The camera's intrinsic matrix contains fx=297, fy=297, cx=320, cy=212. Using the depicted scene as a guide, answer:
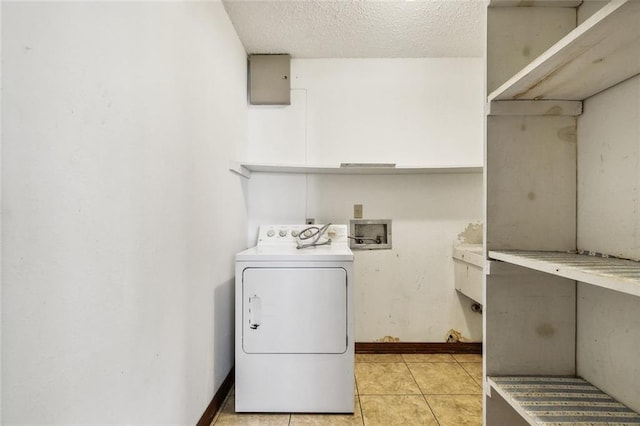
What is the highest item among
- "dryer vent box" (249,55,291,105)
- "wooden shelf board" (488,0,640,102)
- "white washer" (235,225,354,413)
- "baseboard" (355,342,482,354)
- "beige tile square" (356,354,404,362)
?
"dryer vent box" (249,55,291,105)

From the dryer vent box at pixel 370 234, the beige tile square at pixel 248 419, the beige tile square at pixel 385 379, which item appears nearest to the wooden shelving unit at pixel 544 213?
the beige tile square at pixel 385 379

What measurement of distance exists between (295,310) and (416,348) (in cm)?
134

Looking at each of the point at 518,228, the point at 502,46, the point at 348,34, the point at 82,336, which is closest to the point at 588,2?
the point at 502,46

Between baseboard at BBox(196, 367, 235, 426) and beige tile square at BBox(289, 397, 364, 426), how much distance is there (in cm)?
44

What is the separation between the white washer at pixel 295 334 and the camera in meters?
1.68

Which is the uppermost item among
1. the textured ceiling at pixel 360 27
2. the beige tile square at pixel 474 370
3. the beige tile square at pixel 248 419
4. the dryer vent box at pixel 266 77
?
the textured ceiling at pixel 360 27

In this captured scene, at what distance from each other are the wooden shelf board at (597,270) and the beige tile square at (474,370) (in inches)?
58.5

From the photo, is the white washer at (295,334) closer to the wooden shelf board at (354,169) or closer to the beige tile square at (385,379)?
the beige tile square at (385,379)

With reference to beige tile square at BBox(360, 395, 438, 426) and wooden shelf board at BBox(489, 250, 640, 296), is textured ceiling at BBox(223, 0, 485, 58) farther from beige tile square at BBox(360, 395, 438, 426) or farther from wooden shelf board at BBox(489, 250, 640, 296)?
beige tile square at BBox(360, 395, 438, 426)

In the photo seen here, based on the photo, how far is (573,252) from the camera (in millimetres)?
1057

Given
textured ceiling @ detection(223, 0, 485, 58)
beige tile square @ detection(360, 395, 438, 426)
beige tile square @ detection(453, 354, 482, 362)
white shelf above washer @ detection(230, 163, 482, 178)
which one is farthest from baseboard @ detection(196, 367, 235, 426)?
textured ceiling @ detection(223, 0, 485, 58)

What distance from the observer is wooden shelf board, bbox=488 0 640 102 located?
25.3 inches

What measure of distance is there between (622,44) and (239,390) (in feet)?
6.91

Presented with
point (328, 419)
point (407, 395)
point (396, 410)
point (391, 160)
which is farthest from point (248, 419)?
point (391, 160)
